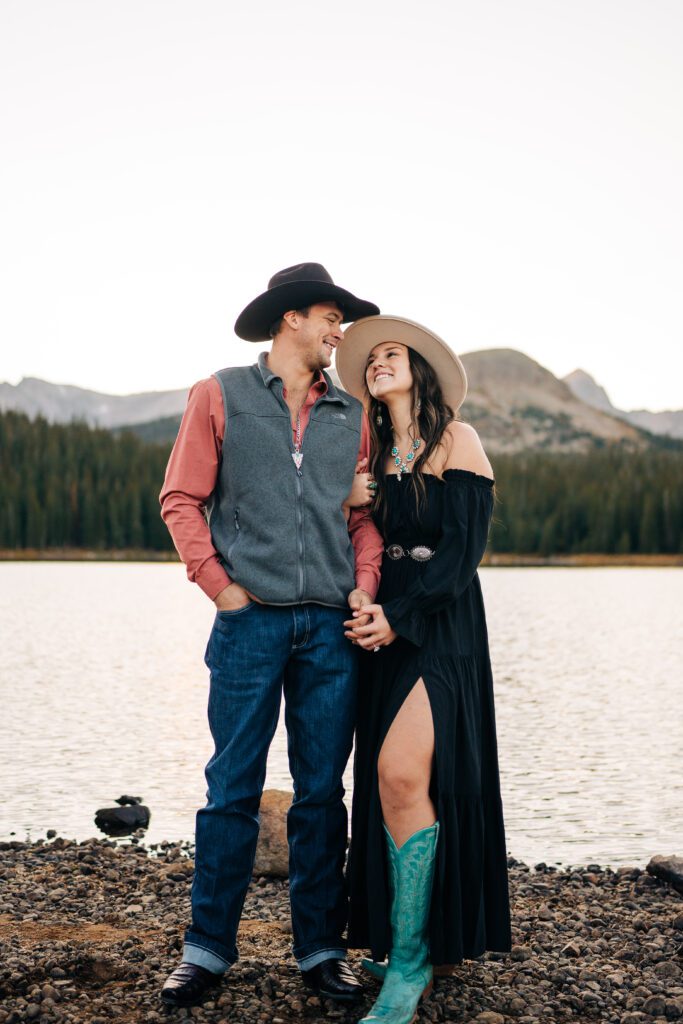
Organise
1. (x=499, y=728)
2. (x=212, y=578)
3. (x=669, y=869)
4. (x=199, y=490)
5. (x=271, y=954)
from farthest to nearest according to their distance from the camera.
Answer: (x=499, y=728) < (x=669, y=869) < (x=271, y=954) < (x=199, y=490) < (x=212, y=578)

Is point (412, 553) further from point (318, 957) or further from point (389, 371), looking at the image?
point (318, 957)

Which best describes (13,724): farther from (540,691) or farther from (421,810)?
(421,810)

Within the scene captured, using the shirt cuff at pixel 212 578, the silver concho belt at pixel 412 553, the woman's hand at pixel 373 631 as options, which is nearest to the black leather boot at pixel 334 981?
the woman's hand at pixel 373 631

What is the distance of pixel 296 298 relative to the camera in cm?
539

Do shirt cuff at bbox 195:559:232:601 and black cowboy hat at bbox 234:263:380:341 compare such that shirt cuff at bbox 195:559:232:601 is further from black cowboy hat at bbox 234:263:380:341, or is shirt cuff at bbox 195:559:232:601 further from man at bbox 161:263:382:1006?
black cowboy hat at bbox 234:263:380:341

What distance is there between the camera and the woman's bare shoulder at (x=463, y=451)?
5.34 meters

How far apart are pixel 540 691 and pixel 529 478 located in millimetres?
110568

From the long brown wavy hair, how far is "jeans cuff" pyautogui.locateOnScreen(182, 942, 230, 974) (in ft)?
7.13

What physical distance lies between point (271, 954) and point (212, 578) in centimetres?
218

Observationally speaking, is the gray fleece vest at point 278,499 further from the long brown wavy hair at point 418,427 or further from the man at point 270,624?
the long brown wavy hair at point 418,427

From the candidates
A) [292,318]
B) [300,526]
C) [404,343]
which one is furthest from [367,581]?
[292,318]

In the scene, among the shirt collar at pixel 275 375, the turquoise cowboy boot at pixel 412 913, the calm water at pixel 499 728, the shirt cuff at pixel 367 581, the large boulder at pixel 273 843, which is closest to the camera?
the turquoise cowboy boot at pixel 412 913

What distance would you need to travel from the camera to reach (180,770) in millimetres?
13344

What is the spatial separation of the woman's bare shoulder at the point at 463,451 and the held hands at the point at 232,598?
3.77ft
